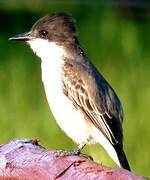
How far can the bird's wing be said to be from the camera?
5176 millimetres

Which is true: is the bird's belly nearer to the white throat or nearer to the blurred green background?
the white throat

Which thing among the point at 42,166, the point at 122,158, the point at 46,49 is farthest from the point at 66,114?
the point at 42,166

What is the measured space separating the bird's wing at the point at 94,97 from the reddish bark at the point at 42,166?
1.71 meters

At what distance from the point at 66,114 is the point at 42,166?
208cm

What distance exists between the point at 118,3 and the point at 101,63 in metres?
10.9

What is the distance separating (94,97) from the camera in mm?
5387

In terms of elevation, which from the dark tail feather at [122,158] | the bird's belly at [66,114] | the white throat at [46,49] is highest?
the white throat at [46,49]

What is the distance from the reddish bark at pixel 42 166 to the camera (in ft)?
10.5

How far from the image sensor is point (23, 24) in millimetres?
18031

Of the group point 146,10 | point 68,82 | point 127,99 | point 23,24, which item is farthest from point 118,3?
point 68,82

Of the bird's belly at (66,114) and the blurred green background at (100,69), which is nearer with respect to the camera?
the bird's belly at (66,114)

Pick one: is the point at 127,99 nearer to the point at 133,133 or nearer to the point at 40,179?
the point at 133,133

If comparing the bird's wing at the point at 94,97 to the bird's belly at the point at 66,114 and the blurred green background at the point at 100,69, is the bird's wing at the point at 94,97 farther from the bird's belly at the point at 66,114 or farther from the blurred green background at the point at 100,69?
the blurred green background at the point at 100,69

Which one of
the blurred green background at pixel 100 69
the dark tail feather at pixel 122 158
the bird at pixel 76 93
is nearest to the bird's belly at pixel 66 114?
the bird at pixel 76 93
